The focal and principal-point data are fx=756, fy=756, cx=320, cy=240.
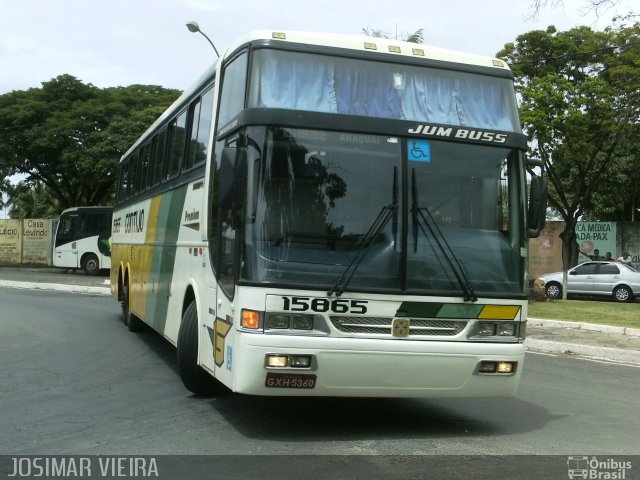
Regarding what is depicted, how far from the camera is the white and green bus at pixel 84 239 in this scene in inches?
1277

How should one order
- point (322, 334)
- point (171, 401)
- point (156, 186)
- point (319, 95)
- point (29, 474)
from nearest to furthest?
point (29, 474) → point (322, 334) → point (319, 95) → point (171, 401) → point (156, 186)

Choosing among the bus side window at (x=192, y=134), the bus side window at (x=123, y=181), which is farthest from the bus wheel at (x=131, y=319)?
the bus side window at (x=192, y=134)

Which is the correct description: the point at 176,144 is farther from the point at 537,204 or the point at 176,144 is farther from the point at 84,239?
the point at 84,239

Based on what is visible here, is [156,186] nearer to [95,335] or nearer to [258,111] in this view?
[95,335]

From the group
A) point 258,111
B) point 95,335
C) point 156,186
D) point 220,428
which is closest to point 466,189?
point 258,111

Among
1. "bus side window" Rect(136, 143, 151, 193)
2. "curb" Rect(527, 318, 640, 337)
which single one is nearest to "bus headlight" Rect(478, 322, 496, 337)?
"bus side window" Rect(136, 143, 151, 193)

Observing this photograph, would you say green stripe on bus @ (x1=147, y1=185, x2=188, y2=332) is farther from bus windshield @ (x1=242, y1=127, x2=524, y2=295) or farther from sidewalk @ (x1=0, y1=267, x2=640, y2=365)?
sidewalk @ (x1=0, y1=267, x2=640, y2=365)

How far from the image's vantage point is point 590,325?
49.8 ft

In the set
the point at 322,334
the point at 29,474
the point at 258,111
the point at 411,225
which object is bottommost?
the point at 29,474

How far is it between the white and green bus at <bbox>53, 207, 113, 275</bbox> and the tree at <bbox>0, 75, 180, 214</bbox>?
12.7 ft

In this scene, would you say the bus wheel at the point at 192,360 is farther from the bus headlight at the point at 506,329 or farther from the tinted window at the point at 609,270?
the tinted window at the point at 609,270

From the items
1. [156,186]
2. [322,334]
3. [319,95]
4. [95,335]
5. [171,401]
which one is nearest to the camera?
[322,334]

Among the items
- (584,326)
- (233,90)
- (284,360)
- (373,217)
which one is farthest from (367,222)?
(584,326)

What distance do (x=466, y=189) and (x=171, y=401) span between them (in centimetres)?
365
